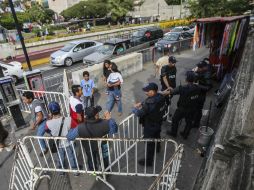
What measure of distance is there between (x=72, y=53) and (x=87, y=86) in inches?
433

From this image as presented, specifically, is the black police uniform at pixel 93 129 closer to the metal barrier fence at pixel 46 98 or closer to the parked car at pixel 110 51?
the metal barrier fence at pixel 46 98

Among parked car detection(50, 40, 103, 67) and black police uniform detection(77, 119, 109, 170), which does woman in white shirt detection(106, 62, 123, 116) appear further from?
parked car detection(50, 40, 103, 67)

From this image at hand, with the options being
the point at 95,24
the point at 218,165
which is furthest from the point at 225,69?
the point at 95,24

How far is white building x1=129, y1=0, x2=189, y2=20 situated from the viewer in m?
51.5

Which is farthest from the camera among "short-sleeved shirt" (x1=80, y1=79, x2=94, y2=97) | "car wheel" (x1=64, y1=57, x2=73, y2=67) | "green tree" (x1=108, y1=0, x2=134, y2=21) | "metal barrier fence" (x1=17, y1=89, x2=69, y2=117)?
"green tree" (x1=108, y1=0, x2=134, y2=21)

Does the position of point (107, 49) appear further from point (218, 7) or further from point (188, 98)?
point (218, 7)

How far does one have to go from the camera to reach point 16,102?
7105mm

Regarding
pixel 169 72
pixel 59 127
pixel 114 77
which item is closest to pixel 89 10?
pixel 114 77

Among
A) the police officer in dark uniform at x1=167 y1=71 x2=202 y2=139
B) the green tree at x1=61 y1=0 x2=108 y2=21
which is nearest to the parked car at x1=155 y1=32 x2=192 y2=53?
the police officer in dark uniform at x1=167 y1=71 x2=202 y2=139

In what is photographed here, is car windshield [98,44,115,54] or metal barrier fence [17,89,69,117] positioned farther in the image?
car windshield [98,44,115,54]

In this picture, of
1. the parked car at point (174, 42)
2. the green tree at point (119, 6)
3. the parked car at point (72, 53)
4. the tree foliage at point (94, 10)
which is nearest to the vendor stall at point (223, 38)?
the parked car at point (174, 42)

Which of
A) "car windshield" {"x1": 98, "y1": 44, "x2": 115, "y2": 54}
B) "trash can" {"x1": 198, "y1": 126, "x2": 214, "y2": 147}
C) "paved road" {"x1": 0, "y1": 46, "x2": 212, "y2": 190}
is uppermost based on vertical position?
"car windshield" {"x1": 98, "y1": 44, "x2": 115, "y2": 54}

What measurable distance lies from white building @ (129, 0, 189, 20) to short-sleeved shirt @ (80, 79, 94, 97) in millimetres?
47135

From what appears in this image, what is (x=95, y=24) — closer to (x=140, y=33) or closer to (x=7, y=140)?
(x=140, y=33)
